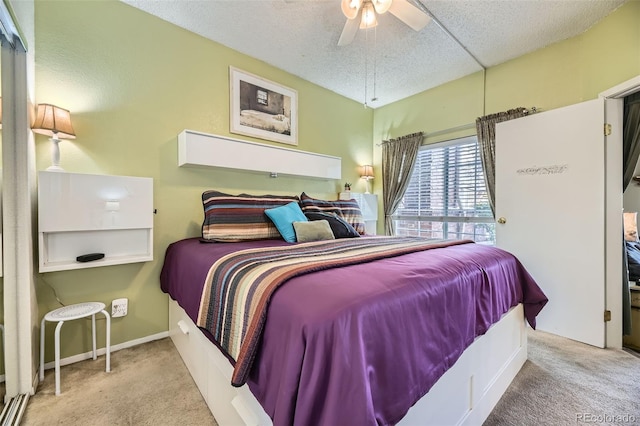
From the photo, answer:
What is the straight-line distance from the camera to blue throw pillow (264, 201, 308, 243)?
7.13 ft

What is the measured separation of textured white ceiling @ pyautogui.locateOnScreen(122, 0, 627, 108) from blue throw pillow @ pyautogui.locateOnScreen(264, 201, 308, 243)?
1590 millimetres

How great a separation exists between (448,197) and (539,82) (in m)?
1.43

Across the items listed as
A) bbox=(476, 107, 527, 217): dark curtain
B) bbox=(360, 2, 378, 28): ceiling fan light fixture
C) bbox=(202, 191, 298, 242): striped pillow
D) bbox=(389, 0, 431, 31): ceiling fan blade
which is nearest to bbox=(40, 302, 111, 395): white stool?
bbox=(202, 191, 298, 242): striped pillow

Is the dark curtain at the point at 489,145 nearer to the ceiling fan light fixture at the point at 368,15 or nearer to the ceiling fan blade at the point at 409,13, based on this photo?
the ceiling fan blade at the point at 409,13

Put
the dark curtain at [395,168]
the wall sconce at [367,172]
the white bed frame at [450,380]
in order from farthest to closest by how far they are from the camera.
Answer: the wall sconce at [367,172] → the dark curtain at [395,168] → the white bed frame at [450,380]

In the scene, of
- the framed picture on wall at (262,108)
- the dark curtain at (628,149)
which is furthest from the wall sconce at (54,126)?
the dark curtain at (628,149)

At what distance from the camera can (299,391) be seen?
29.7 inches

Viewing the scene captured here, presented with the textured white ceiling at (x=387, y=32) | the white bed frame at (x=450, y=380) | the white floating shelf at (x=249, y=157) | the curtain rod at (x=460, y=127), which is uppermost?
the textured white ceiling at (x=387, y=32)

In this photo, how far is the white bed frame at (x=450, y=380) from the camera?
1.08 m

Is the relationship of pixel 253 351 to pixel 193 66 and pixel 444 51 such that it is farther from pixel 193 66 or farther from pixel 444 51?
pixel 444 51

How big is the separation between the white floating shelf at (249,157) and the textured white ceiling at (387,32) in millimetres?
962

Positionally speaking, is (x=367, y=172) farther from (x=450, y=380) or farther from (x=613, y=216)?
(x=450, y=380)

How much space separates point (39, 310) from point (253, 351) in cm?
190

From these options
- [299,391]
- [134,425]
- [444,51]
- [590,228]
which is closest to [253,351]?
[299,391]
